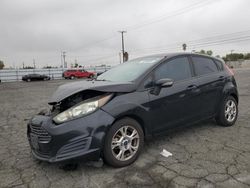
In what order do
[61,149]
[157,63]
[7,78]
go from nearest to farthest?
[61,149] → [157,63] → [7,78]

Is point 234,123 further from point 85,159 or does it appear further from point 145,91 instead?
point 85,159

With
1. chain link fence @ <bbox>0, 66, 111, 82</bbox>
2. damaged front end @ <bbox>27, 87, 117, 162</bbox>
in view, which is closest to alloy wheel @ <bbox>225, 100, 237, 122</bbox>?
damaged front end @ <bbox>27, 87, 117, 162</bbox>

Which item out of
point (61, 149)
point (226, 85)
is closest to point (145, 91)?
point (61, 149)

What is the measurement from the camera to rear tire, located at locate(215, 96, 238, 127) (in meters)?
5.05

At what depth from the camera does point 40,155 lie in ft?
10.8

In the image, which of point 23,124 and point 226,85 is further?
point 23,124

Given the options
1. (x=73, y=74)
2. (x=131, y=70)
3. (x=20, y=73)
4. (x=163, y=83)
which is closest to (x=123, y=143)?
(x=163, y=83)

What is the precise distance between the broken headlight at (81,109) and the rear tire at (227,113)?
2.78 m

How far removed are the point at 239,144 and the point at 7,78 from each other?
43.1 m

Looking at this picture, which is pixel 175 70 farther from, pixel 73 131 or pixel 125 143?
pixel 73 131

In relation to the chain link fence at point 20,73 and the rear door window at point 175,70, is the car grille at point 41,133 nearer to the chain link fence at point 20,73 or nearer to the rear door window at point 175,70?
the rear door window at point 175,70

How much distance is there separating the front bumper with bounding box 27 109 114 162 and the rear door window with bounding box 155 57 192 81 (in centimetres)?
129

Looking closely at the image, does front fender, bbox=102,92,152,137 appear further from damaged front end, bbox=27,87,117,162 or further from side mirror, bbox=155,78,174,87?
side mirror, bbox=155,78,174,87

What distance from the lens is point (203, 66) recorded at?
489cm
